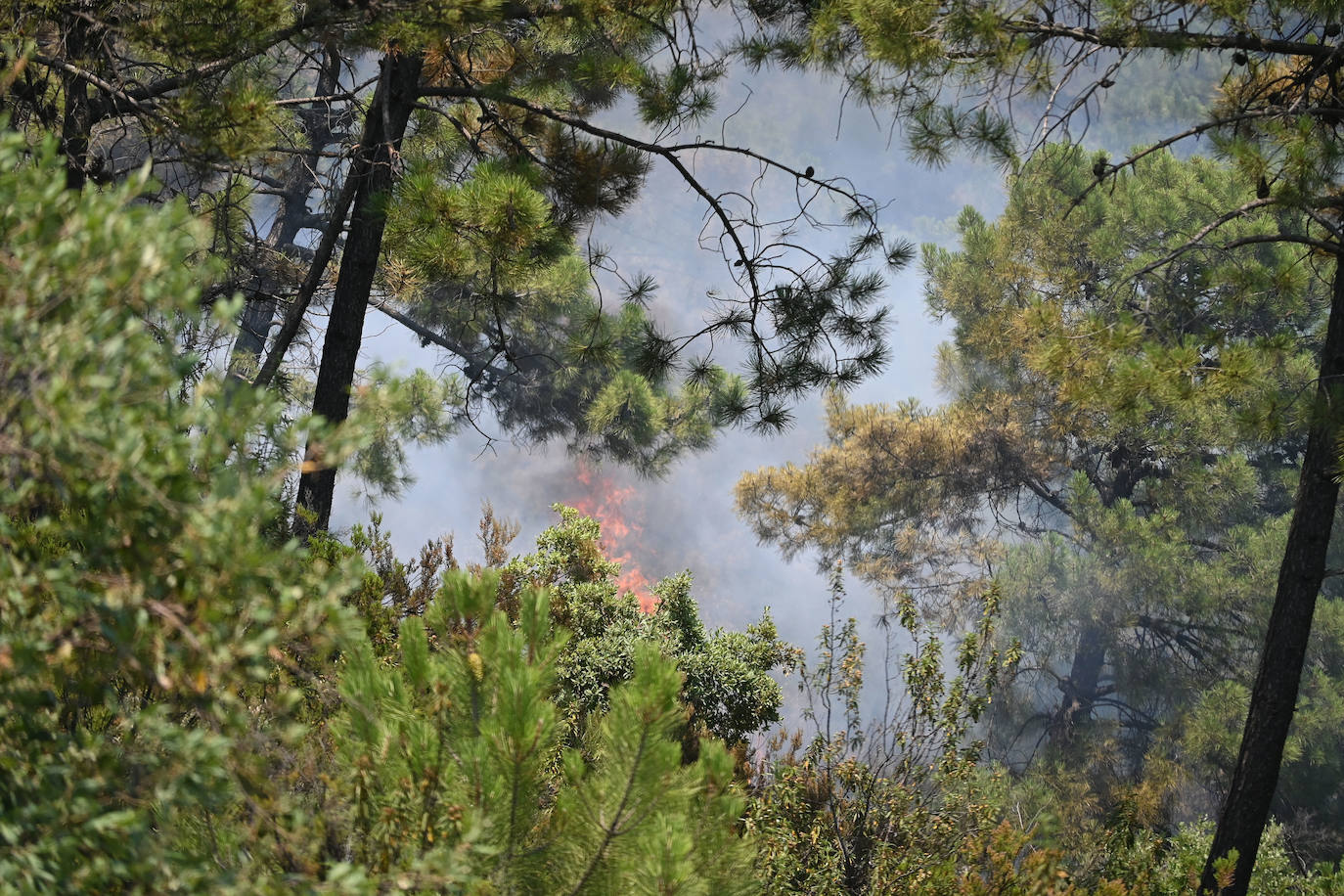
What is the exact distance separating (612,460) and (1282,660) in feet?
18.9

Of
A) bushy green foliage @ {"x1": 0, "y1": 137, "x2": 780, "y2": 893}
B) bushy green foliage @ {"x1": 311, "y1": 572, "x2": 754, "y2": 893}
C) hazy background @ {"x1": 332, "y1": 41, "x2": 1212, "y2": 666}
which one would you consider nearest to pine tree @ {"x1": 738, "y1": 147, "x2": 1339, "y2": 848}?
hazy background @ {"x1": 332, "y1": 41, "x2": 1212, "y2": 666}

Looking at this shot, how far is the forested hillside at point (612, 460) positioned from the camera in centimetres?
85

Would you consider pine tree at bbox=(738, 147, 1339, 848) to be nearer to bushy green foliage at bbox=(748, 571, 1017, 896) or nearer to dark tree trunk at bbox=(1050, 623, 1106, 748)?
dark tree trunk at bbox=(1050, 623, 1106, 748)

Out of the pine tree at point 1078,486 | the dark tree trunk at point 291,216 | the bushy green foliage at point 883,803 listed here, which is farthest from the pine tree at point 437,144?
the pine tree at point 1078,486

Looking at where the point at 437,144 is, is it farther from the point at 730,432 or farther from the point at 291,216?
the point at 730,432

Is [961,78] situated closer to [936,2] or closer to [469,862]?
[936,2]

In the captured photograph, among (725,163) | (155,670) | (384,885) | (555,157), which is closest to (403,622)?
(384,885)

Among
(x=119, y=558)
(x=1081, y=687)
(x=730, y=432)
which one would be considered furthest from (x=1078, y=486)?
(x=119, y=558)

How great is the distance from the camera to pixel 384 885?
109 centimetres

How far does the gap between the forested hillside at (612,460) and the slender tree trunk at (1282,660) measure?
0.01m

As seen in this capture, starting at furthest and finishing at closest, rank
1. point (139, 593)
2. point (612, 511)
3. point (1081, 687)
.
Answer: point (612, 511) → point (1081, 687) → point (139, 593)

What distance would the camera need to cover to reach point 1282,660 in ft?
9.80

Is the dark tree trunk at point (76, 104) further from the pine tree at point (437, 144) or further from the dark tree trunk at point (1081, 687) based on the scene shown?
the dark tree trunk at point (1081, 687)

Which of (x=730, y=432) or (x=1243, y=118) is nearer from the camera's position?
(x=1243, y=118)
